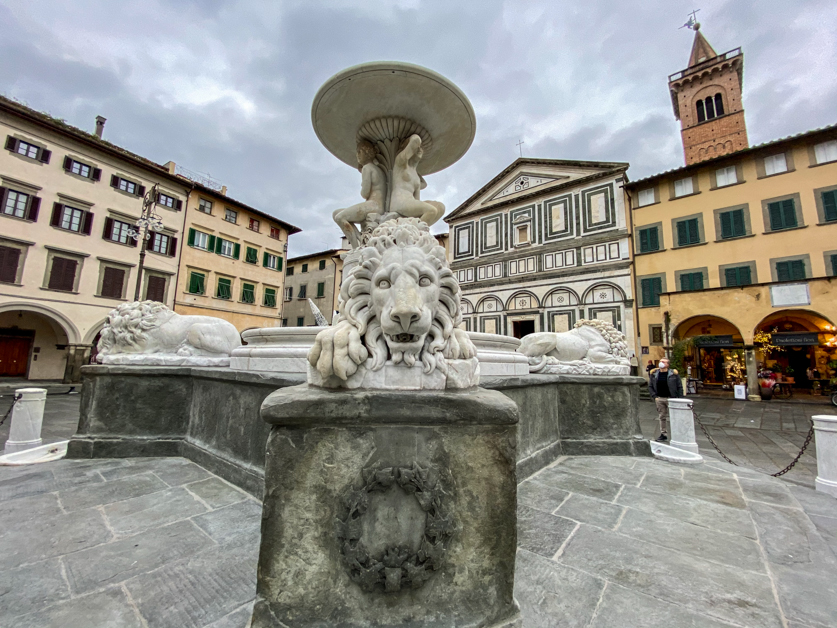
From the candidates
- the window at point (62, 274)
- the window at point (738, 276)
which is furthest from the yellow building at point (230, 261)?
the window at point (738, 276)

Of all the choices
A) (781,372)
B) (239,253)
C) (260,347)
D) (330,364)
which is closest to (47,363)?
(239,253)

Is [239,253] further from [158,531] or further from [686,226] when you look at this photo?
[686,226]

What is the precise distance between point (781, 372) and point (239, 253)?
3180 cm

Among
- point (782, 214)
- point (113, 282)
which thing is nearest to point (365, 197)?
point (113, 282)

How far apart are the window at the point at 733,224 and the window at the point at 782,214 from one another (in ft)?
3.44

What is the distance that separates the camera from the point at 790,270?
16.7 meters

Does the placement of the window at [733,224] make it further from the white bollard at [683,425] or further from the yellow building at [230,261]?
the yellow building at [230,261]

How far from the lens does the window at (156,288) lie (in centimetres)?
1909

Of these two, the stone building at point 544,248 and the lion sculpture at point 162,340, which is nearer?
the lion sculpture at point 162,340

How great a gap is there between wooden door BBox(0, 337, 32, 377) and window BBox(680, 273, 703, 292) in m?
33.8

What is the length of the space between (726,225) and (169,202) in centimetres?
3073

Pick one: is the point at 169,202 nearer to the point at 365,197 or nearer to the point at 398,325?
the point at 365,197

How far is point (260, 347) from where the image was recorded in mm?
3281

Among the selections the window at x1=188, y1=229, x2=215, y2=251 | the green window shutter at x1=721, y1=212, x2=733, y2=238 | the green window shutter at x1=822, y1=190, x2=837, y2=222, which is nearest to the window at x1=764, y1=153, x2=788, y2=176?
the green window shutter at x1=822, y1=190, x2=837, y2=222
